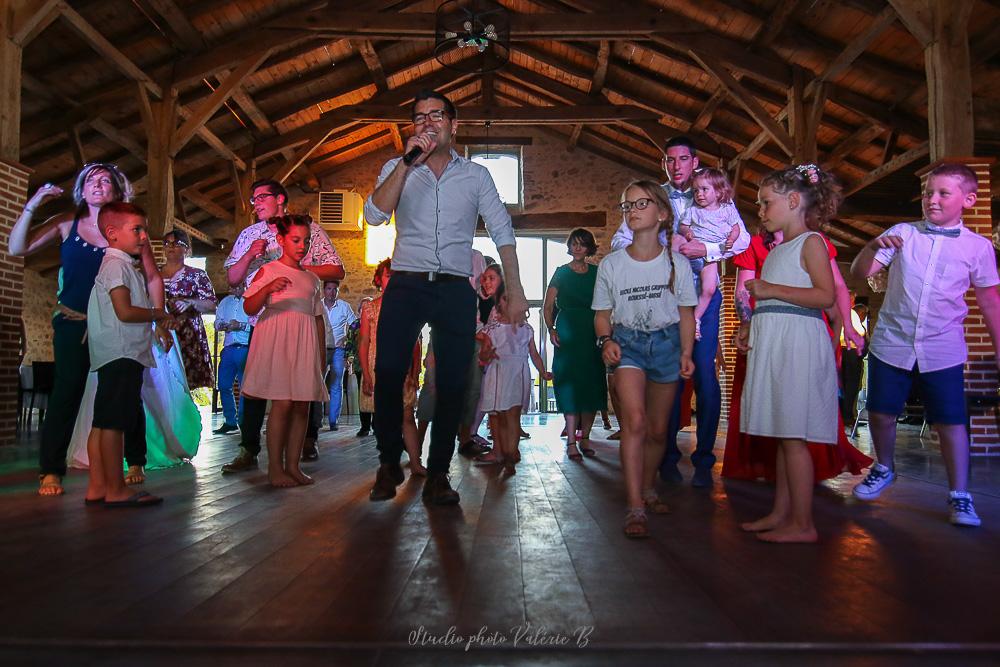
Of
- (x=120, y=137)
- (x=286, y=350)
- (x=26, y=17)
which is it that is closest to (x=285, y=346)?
(x=286, y=350)

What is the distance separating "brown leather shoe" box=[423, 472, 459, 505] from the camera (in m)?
2.88

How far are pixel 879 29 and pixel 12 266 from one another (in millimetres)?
8008

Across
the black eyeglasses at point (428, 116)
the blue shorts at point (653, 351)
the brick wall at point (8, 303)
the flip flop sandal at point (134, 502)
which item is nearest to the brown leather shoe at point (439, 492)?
the blue shorts at point (653, 351)

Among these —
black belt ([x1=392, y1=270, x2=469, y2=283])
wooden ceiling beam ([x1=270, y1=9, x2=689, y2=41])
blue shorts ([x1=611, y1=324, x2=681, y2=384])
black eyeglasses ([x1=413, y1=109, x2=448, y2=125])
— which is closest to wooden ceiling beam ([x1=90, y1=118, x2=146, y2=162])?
wooden ceiling beam ([x1=270, y1=9, x2=689, y2=41])

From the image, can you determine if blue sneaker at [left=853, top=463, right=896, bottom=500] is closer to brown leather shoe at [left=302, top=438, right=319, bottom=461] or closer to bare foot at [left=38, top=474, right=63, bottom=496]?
brown leather shoe at [left=302, top=438, right=319, bottom=461]

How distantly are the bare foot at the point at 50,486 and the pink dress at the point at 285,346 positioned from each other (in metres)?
0.81

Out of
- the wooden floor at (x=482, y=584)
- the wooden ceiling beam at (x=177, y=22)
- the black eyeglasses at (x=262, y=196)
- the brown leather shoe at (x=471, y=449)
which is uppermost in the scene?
the wooden ceiling beam at (x=177, y=22)

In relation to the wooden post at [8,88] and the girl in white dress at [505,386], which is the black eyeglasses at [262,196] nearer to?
the girl in white dress at [505,386]

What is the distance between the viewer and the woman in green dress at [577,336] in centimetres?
502

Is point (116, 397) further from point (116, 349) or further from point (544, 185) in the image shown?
point (544, 185)

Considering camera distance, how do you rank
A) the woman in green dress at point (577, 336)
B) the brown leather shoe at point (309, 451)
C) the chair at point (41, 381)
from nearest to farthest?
the brown leather shoe at point (309, 451)
the woman in green dress at point (577, 336)
the chair at point (41, 381)

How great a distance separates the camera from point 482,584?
5.61 ft

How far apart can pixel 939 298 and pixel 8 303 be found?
6156 millimetres

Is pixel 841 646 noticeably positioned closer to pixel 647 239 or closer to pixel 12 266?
pixel 647 239
